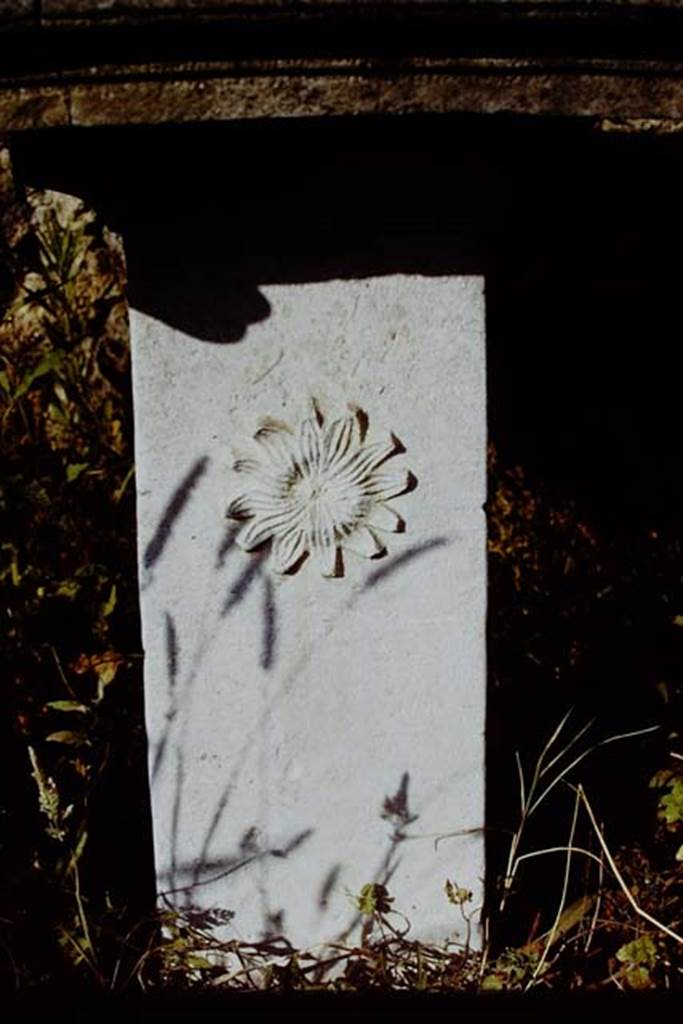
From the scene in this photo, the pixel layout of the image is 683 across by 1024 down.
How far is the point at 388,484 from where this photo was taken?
1.88 metres

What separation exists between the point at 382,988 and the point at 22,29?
157cm

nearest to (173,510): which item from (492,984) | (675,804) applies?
(492,984)

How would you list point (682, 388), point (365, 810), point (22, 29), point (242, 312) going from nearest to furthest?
point (22, 29)
point (242, 312)
point (365, 810)
point (682, 388)

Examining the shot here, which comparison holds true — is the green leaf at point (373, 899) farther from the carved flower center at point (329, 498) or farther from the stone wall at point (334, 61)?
the stone wall at point (334, 61)

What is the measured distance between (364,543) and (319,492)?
0.11 meters

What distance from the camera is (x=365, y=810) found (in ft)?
6.61

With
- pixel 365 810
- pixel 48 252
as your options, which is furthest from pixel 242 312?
pixel 48 252

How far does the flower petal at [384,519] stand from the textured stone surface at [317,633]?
1cm

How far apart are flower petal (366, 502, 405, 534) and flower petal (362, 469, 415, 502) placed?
0.01m

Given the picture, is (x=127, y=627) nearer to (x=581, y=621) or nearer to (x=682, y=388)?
(x=581, y=621)

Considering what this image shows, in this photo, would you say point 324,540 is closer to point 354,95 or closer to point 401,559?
point 401,559

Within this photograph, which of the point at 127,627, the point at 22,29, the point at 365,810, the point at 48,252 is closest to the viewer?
the point at 22,29

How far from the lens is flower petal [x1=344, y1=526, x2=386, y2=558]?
6.24ft

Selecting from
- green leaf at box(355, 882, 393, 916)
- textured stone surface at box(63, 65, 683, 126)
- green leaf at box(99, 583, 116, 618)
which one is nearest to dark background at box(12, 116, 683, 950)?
textured stone surface at box(63, 65, 683, 126)
